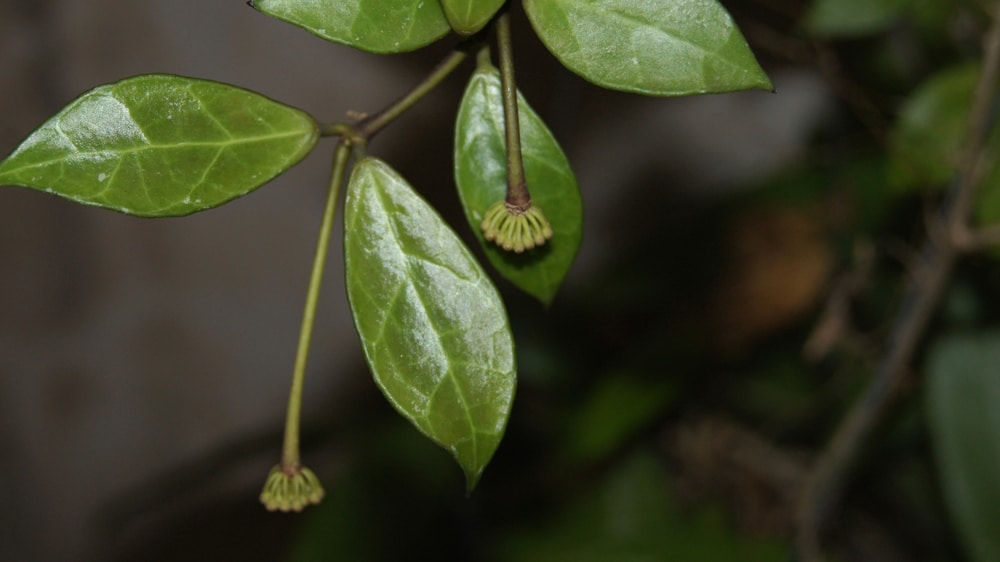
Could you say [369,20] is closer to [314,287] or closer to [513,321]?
[314,287]

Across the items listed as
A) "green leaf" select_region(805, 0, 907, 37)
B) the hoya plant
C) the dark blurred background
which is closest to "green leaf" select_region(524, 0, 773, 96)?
the hoya plant

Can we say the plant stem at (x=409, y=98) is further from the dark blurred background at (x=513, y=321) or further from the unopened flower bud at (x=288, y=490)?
the dark blurred background at (x=513, y=321)

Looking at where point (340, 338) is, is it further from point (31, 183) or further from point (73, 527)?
point (31, 183)

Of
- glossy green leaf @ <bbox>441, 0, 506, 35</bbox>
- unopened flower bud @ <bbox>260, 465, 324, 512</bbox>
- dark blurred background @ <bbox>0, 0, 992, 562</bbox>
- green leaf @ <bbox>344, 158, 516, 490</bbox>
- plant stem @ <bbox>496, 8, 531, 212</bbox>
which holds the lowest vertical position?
dark blurred background @ <bbox>0, 0, 992, 562</bbox>

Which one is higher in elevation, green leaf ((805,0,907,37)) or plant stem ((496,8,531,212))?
plant stem ((496,8,531,212))

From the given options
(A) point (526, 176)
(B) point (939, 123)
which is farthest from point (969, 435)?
(A) point (526, 176)

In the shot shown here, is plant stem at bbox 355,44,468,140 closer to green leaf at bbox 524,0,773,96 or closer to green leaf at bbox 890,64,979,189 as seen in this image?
green leaf at bbox 524,0,773,96
